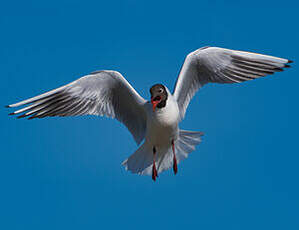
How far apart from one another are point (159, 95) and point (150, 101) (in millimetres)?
301

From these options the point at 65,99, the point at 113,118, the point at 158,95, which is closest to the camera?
the point at 158,95

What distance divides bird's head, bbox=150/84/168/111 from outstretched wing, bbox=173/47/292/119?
43 cm

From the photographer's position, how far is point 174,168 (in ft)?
20.6

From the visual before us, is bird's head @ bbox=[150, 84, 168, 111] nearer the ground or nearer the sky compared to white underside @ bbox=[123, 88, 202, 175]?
nearer the sky

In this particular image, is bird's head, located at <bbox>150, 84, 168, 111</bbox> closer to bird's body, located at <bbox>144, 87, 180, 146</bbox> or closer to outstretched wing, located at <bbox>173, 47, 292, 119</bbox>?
bird's body, located at <bbox>144, 87, 180, 146</bbox>

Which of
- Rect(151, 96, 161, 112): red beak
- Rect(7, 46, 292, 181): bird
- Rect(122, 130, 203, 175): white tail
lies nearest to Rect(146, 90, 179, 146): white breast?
Rect(7, 46, 292, 181): bird

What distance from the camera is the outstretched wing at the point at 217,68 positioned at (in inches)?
246

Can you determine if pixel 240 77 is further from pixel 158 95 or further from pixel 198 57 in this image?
pixel 158 95

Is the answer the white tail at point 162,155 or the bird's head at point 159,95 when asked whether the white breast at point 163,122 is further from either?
the white tail at point 162,155

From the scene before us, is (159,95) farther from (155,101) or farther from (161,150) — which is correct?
(161,150)

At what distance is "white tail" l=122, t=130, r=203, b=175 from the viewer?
6.42 meters

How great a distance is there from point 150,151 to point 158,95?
1028 millimetres

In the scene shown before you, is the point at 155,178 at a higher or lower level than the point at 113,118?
lower

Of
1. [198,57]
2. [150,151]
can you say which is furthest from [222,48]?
[150,151]
